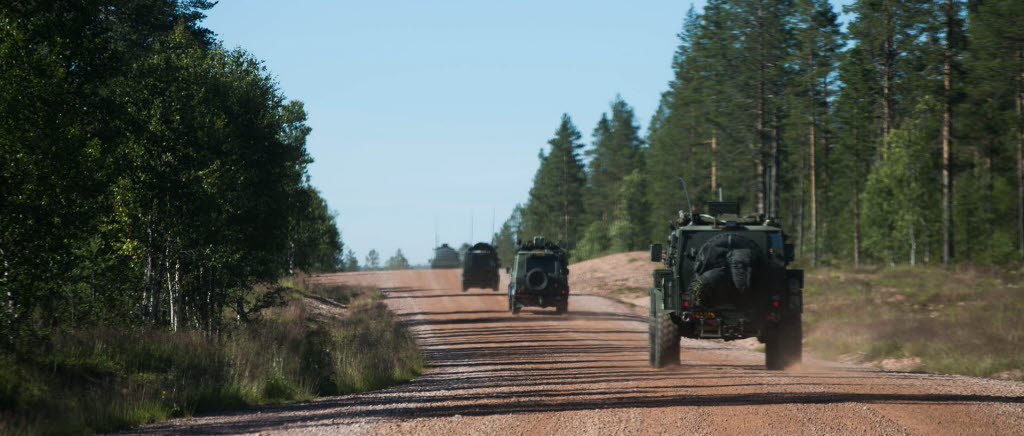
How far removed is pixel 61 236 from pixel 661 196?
67.7 meters

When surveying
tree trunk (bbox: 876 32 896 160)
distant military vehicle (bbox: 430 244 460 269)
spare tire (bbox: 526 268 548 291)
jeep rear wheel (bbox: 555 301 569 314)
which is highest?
tree trunk (bbox: 876 32 896 160)

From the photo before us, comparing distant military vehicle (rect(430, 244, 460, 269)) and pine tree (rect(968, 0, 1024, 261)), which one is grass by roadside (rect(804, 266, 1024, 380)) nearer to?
pine tree (rect(968, 0, 1024, 261))

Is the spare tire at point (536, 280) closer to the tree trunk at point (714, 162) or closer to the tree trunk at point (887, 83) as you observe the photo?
the tree trunk at point (887, 83)

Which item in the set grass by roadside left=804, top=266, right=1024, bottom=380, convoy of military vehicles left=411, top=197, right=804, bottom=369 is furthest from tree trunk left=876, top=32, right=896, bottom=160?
convoy of military vehicles left=411, top=197, right=804, bottom=369

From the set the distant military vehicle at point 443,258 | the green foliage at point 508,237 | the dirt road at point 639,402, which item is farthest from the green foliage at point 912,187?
the green foliage at point 508,237

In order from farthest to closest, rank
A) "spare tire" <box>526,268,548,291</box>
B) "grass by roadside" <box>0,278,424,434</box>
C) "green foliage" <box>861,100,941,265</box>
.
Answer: "green foliage" <box>861,100,941,265</box>, "spare tire" <box>526,268,548,291</box>, "grass by roadside" <box>0,278,424,434</box>

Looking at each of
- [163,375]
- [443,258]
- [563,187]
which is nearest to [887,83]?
[443,258]

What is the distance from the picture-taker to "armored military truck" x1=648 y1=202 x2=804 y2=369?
14.3 meters

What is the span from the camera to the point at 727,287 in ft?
46.8

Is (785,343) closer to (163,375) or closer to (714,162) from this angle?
(163,375)

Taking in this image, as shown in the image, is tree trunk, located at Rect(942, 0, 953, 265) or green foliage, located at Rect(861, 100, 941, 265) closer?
tree trunk, located at Rect(942, 0, 953, 265)

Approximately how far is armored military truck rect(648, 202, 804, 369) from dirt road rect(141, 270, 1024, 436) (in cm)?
75

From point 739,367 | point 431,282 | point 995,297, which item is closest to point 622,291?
point 431,282

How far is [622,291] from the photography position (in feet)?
156
